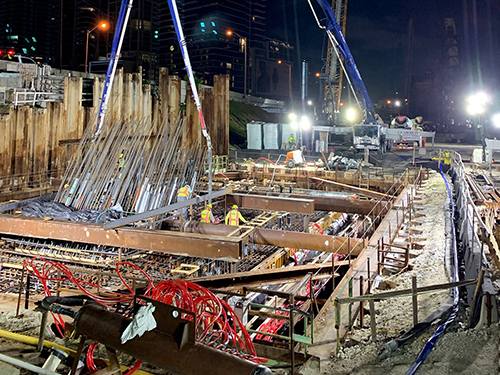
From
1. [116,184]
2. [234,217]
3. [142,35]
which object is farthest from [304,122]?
[142,35]

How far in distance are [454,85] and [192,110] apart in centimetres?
5439

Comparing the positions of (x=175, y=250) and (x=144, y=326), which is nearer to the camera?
(x=144, y=326)

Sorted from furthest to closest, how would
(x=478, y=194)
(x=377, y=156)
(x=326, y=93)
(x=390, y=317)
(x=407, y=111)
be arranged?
(x=407, y=111)
(x=326, y=93)
(x=377, y=156)
(x=478, y=194)
(x=390, y=317)

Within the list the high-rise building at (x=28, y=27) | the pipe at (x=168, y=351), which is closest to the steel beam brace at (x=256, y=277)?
the pipe at (x=168, y=351)

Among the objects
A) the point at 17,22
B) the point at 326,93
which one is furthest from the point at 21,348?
the point at 17,22

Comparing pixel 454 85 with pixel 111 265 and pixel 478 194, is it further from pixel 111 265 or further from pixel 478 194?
pixel 111 265

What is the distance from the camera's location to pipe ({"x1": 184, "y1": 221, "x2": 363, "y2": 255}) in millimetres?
11039

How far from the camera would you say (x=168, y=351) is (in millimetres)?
3748

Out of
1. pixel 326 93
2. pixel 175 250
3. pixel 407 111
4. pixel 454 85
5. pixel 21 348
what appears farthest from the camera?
pixel 407 111

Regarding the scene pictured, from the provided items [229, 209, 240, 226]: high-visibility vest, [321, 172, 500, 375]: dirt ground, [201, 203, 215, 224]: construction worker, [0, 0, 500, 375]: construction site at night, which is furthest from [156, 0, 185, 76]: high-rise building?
[321, 172, 500, 375]: dirt ground

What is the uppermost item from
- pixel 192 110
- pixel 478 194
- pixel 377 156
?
pixel 192 110

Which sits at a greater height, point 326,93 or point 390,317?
point 326,93

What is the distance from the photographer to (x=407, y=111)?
72625mm

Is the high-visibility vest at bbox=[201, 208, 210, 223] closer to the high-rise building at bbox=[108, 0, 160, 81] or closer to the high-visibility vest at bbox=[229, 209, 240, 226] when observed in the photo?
the high-visibility vest at bbox=[229, 209, 240, 226]
